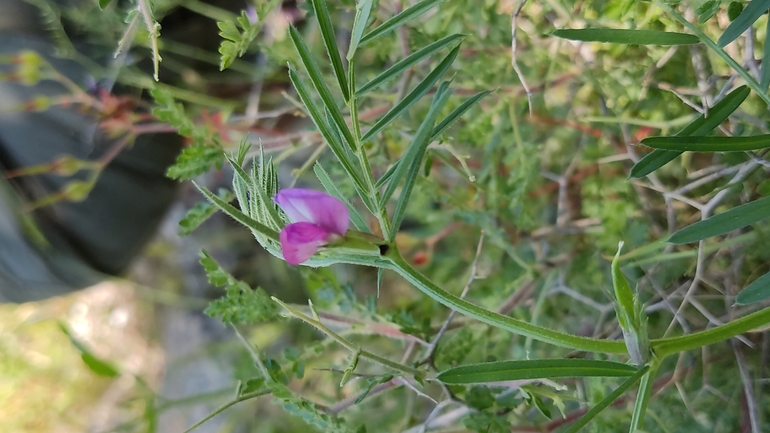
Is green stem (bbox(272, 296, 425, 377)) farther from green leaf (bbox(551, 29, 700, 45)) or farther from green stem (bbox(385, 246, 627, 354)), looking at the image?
green leaf (bbox(551, 29, 700, 45))

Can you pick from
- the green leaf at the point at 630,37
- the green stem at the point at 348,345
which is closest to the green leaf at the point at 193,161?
the green stem at the point at 348,345

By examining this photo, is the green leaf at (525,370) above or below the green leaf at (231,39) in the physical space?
below

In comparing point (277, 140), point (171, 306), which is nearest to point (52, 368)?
point (171, 306)

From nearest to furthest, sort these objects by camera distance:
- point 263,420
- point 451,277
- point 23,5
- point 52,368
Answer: point 23,5
point 451,277
point 263,420
point 52,368

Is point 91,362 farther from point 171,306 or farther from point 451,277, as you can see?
point 171,306

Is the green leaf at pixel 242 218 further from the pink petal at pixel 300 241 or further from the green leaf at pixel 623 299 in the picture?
the green leaf at pixel 623 299

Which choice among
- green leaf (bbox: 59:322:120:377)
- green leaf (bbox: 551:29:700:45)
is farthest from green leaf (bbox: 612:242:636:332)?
green leaf (bbox: 59:322:120:377)
